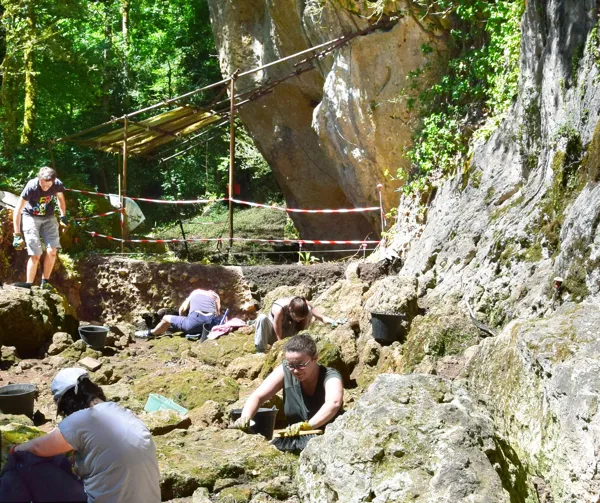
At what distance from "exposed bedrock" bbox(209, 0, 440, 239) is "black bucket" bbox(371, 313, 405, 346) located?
5395mm

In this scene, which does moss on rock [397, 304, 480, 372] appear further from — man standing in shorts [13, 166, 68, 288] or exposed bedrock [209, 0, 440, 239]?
exposed bedrock [209, 0, 440, 239]

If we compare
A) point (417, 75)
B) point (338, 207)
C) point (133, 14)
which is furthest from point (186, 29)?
point (417, 75)

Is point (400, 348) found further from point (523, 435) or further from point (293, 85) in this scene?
point (293, 85)

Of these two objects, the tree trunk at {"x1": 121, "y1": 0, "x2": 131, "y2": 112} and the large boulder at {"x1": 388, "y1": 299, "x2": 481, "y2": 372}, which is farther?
the tree trunk at {"x1": 121, "y1": 0, "x2": 131, "y2": 112}

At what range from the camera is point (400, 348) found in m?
7.04

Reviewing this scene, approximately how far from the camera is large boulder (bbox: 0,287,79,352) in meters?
9.21

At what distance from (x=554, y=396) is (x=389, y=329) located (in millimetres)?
3690

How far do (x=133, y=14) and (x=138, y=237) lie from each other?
1155cm

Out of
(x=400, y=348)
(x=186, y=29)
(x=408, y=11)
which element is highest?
(x=186, y=29)

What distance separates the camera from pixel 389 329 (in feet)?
24.3

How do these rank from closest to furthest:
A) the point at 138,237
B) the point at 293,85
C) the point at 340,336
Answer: the point at 340,336, the point at 293,85, the point at 138,237

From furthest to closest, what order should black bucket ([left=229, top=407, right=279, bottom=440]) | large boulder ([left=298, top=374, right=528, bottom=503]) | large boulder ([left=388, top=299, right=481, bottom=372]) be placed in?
large boulder ([left=388, top=299, right=481, bottom=372]) → black bucket ([left=229, top=407, right=279, bottom=440]) → large boulder ([left=298, top=374, right=528, bottom=503])

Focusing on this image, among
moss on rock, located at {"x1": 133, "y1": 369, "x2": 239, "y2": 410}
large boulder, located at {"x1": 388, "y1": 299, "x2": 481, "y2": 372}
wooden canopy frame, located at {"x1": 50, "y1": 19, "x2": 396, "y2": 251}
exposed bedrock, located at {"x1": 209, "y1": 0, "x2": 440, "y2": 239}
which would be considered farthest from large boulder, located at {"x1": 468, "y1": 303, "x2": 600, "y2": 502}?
wooden canopy frame, located at {"x1": 50, "y1": 19, "x2": 396, "y2": 251}

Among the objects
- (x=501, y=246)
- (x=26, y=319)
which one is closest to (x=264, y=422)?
(x=501, y=246)
